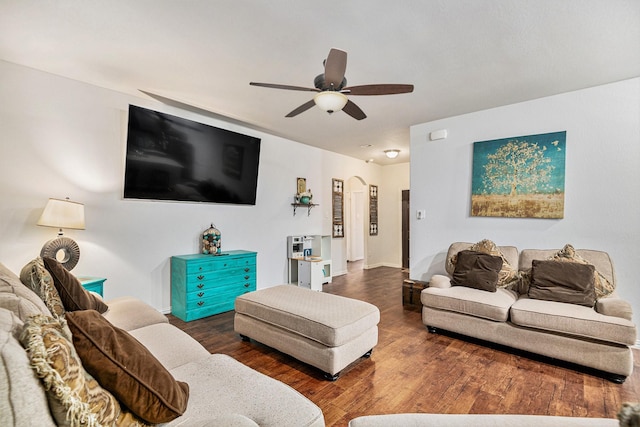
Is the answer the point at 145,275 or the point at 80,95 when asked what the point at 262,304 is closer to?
the point at 145,275

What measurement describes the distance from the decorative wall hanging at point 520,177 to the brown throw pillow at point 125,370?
148 inches

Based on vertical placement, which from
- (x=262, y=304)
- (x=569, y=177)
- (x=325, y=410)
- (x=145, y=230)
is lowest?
(x=325, y=410)

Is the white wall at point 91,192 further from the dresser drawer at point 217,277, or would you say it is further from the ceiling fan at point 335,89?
the ceiling fan at point 335,89

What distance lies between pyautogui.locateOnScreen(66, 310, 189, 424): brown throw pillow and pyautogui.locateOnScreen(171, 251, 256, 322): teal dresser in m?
2.51

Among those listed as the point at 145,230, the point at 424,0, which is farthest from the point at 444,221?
the point at 145,230

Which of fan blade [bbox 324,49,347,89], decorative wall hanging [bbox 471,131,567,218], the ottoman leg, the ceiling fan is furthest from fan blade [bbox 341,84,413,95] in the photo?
the ottoman leg

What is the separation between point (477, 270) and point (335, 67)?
260cm

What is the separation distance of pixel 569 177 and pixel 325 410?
11.2ft

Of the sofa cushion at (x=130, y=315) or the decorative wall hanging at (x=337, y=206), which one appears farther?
the decorative wall hanging at (x=337, y=206)

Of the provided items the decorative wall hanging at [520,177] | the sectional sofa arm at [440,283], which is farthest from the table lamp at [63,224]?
the decorative wall hanging at [520,177]

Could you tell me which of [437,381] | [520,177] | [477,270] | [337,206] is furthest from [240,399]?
[337,206]

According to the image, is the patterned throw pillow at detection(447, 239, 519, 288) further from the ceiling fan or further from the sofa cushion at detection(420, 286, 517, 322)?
the ceiling fan

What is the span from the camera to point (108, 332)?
3.33 ft

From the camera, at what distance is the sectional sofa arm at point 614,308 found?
90.1 inches
